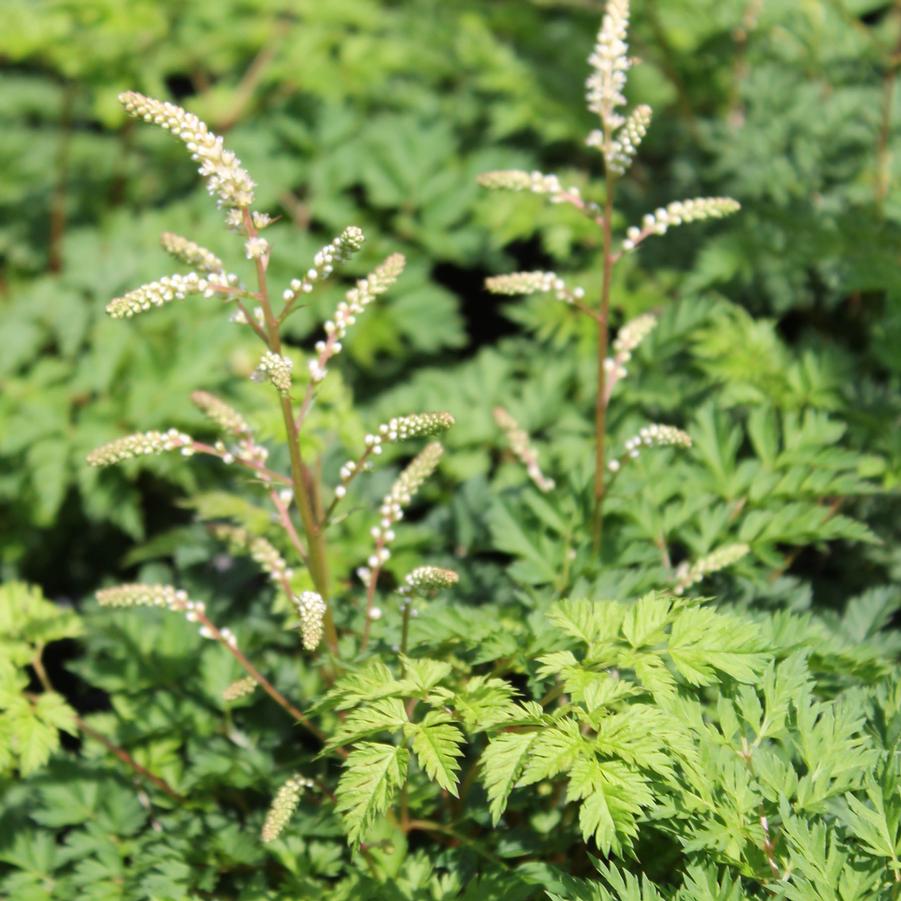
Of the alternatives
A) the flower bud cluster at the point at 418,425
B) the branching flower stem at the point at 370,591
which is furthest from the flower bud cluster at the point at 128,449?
the branching flower stem at the point at 370,591

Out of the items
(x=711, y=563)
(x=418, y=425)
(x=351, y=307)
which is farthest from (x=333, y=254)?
(x=711, y=563)

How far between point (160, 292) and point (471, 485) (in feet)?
5.36

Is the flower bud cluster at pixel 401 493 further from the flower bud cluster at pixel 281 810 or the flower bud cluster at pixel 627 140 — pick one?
the flower bud cluster at pixel 627 140

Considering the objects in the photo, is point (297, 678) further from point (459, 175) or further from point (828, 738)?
point (459, 175)

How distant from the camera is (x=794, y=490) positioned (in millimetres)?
2877

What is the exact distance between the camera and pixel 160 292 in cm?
198

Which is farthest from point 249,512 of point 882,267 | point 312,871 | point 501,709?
point 882,267

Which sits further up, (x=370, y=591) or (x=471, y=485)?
(x=370, y=591)

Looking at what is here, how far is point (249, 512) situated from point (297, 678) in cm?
55

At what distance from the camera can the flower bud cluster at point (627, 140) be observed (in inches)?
89.8

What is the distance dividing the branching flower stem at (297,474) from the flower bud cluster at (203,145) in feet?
0.16

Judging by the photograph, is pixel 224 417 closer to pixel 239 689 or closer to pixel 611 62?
pixel 239 689

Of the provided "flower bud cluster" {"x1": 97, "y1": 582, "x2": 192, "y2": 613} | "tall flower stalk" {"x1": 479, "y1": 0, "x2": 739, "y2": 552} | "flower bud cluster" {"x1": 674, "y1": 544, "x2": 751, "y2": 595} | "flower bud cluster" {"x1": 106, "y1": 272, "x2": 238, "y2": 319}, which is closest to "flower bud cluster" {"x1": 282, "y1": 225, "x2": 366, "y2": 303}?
"flower bud cluster" {"x1": 106, "y1": 272, "x2": 238, "y2": 319}

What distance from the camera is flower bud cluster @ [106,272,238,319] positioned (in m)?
1.95
